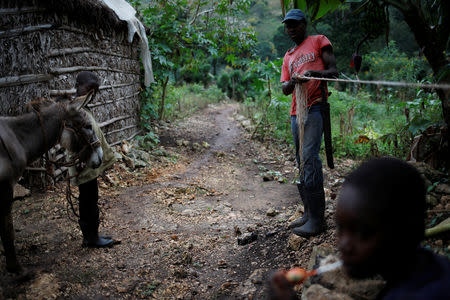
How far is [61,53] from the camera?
4.73 m

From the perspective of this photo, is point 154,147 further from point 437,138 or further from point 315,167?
point 437,138

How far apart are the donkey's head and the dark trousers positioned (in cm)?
31

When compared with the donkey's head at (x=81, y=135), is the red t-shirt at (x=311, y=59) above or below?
above

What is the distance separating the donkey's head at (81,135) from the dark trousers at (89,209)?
310mm

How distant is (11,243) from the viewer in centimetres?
229

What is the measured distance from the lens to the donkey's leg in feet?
7.31

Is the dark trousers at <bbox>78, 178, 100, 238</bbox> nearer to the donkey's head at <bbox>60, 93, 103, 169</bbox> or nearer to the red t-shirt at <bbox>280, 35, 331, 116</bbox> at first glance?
the donkey's head at <bbox>60, 93, 103, 169</bbox>

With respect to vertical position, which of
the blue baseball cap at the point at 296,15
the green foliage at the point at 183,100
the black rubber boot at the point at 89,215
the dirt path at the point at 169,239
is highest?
the blue baseball cap at the point at 296,15

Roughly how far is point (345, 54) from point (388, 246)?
17.7 metres

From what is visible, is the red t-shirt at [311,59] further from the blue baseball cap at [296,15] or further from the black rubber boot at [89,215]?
the black rubber boot at [89,215]

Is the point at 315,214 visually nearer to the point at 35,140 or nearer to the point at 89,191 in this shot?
the point at 89,191

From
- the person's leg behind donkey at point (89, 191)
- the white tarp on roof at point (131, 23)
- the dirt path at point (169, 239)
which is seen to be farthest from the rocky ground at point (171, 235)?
the white tarp on roof at point (131, 23)

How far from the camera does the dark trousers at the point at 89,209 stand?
9.53 feet

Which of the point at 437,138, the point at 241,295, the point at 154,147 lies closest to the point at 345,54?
the point at 154,147
